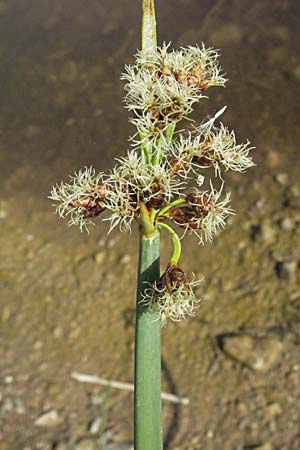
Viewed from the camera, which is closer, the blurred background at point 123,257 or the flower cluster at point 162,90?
the flower cluster at point 162,90

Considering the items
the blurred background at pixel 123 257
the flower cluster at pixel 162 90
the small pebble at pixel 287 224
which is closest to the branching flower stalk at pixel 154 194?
the flower cluster at pixel 162 90

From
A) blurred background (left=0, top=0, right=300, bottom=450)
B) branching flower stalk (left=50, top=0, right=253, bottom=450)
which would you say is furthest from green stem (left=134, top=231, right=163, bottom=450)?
blurred background (left=0, top=0, right=300, bottom=450)

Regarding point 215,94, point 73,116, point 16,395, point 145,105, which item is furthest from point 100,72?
point 145,105

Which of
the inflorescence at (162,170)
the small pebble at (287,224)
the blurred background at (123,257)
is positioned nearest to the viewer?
the inflorescence at (162,170)

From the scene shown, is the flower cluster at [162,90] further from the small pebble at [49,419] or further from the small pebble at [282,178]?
the small pebble at [282,178]

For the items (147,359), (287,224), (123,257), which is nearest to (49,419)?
(123,257)

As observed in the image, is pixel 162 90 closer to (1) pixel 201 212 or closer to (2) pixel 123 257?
(1) pixel 201 212

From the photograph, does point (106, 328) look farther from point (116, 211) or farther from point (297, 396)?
point (116, 211)
